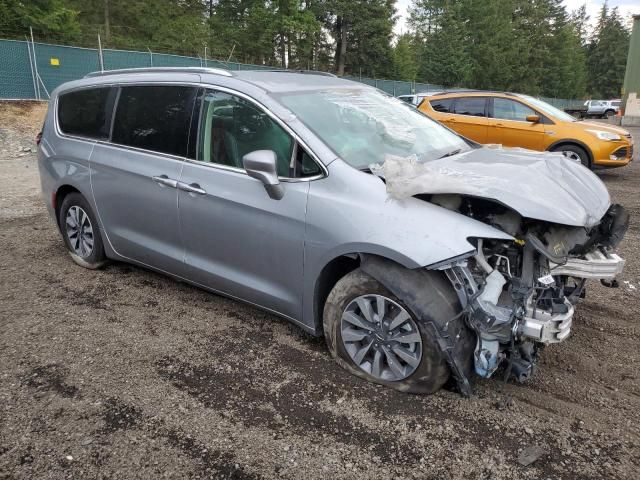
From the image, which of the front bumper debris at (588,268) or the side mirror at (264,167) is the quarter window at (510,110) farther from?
the side mirror at (264,167)

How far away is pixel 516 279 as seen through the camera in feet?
8.96

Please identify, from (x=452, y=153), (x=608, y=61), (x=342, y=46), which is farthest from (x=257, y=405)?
(x=608, y=61)

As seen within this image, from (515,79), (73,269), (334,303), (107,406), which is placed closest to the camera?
(107,406)

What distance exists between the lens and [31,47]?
16484 millimetres

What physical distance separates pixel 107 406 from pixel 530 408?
7.79ft

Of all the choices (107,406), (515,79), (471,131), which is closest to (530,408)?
(107,406)

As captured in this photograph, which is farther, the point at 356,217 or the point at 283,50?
the point at 283,50

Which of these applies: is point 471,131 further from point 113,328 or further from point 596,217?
point 113,328

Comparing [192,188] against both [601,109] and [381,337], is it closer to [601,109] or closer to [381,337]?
[381,337]

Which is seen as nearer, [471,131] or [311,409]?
[311,409]

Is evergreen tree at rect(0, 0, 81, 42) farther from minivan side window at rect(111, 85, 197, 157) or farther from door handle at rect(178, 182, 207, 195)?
door handle at rect(178, 182, 207, 195)

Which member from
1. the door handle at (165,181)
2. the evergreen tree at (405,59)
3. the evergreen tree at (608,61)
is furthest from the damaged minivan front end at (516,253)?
the evergreen tree at (608,61)

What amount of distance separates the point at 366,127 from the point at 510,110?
7.82 m

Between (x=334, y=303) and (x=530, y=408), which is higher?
(x=334, y=303)
